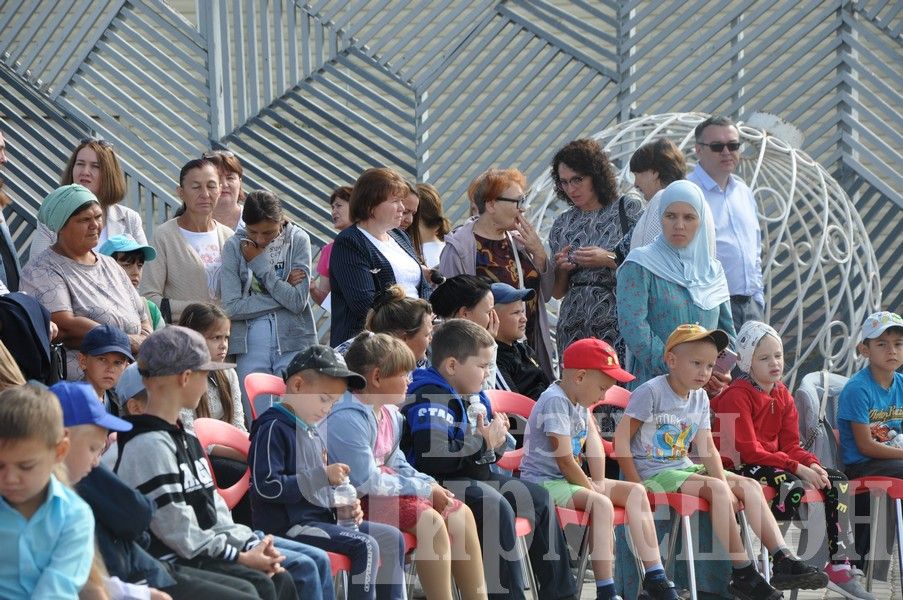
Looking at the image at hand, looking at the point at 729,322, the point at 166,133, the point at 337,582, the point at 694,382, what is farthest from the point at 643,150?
the point at 166,133

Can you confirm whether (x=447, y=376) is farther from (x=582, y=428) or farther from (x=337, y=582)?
(x=337, y=582)

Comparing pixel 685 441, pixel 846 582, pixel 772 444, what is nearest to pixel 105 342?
pixel 685 441

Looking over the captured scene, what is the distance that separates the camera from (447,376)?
5.18m

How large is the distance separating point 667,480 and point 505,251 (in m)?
1.53

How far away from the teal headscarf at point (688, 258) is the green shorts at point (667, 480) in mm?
862

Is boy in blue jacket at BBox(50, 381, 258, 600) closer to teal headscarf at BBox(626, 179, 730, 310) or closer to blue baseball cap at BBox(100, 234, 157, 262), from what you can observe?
blue baseball cap at BBox(100, 234, 157, 262)

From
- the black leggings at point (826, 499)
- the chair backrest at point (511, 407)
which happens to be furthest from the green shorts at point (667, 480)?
the chair backrest at point (511, 407)

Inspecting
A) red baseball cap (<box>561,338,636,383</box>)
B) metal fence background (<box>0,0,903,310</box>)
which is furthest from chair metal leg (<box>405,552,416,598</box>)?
metal fence background (<box>0,0,903,310</box>)

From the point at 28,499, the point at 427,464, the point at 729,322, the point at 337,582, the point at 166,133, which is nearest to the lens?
the point at 28,499

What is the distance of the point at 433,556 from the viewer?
453 centimetres

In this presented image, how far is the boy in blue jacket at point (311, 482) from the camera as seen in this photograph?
4293mm

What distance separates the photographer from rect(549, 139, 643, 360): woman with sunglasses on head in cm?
654

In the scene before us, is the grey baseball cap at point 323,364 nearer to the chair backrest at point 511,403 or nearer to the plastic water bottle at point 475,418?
the plastic water bottle at point 475,418

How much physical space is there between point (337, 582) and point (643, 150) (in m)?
3.27
